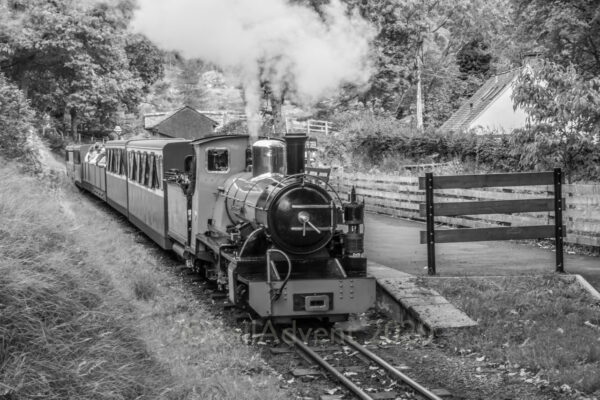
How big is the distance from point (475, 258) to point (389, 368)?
5.22m

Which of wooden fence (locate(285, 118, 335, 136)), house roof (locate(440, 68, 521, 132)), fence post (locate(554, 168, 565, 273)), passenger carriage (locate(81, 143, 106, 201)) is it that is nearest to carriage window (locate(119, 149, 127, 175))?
passenger carriage (locate(81, 143, 106, 201))

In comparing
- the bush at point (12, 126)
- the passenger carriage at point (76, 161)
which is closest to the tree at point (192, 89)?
the passenger carriage at point (76, 161)

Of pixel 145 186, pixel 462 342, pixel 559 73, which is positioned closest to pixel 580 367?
pixel 462 342

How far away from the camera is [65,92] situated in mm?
29766

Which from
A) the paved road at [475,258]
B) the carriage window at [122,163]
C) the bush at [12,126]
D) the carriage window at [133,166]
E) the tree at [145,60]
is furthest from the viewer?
the tree at [145,60]

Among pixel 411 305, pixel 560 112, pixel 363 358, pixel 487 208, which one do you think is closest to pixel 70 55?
pixel 560 112

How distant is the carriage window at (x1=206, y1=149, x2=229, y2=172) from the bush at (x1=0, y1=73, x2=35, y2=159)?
4.29 meters

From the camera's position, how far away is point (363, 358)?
7617mm

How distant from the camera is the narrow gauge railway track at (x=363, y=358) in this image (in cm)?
640

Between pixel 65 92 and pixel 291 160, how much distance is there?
23.4m

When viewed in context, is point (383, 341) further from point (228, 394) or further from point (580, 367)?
point (228, 394)

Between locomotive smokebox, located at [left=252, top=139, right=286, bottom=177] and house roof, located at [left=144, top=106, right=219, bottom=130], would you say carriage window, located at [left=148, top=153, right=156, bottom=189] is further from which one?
house roof, located at [left=144, top=106, right=219, bottom=130]

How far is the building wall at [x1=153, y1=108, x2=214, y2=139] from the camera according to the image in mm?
29781

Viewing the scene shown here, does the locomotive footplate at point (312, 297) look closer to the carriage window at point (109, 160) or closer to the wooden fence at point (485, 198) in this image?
the wooden fence at point (485, 198)
